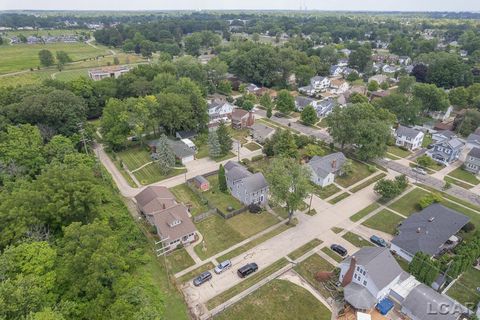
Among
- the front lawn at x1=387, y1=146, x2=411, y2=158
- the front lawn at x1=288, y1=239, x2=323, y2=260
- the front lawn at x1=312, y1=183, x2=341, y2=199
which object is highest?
the front lawn at x1=288, y1=239, x2=323, y2=260

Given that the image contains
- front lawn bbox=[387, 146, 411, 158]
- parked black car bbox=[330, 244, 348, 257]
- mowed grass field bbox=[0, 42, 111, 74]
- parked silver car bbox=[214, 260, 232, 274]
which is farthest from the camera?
mowed grass field bbox=[0, 42, 111, 74]

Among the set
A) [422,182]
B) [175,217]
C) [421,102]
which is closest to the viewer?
[175,217]

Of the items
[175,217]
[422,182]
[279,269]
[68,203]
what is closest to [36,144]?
[68,203]

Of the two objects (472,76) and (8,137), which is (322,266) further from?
(472,76)

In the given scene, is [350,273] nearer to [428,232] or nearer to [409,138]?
[428,232]

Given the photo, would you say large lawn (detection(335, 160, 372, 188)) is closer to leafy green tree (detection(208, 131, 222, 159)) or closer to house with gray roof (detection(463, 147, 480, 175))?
house with gray roof (detection(463, 147, 480, 175))

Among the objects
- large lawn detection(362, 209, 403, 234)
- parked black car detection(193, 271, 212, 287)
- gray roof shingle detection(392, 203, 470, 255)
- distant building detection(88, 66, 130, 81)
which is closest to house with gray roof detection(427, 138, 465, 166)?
gray roof shingle detection(392, 203, 470, 255)
